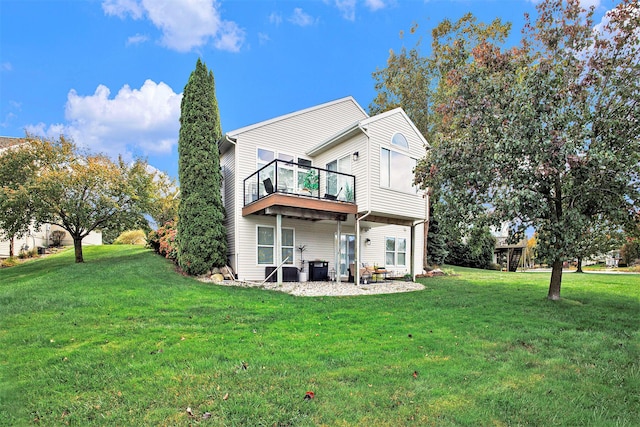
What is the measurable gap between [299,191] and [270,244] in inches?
109

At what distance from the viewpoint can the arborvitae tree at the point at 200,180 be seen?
13.0m

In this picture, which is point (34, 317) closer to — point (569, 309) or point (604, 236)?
point (569, 309)

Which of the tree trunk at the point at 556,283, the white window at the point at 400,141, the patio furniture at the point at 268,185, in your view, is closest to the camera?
the tree trunk at the point at 556,283

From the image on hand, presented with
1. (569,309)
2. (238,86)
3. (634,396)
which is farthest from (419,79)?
(634,396)

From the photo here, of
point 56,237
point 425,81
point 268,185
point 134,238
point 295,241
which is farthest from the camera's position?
point 134,238

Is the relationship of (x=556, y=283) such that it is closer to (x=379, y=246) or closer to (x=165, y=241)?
(x=379, y=246)

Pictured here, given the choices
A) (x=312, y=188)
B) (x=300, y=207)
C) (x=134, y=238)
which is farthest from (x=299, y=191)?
(x=134, y=238)

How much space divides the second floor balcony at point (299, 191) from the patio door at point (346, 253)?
2.73 metres

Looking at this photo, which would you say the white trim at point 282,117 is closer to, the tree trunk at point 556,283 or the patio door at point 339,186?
the patio door at point 339,186

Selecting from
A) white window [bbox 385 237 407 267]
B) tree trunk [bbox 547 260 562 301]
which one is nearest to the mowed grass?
tree trunk [bbox 547 260 562 301]

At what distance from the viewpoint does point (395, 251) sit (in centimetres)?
1781

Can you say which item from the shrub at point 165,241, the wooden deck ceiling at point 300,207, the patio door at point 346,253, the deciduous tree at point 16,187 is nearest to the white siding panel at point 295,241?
the patio door at point 346,253

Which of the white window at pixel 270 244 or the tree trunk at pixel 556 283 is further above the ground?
the white window at pixel 270 244

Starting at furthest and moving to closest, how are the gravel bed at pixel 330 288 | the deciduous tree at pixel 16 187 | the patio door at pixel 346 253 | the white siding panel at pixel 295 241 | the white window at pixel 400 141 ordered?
the patio door at pixel 346 253, the deciduous tree at pixel 16 187, the white window at pixel 400 141, the white siding panel at pixel 295 241, the gravel bed at pixel 330 288
